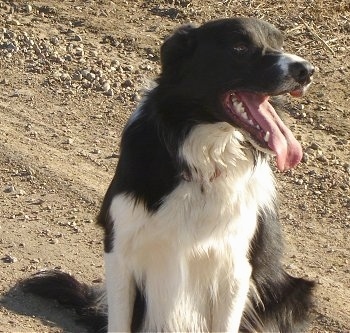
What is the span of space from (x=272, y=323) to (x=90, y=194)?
181cm

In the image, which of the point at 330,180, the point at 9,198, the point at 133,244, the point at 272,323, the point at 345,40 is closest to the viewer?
the point at 133,244

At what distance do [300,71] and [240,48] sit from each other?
37 cm

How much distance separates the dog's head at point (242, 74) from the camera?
4742 millimetres

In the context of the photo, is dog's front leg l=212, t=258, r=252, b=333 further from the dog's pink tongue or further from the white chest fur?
the dog's pink tongue

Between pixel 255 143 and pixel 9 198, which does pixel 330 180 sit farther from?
pixel 255 143

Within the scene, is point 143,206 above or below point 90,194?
above

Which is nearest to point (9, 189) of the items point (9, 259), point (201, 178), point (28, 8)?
point (9, 259)

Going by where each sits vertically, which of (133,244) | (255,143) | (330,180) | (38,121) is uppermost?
(255,143)

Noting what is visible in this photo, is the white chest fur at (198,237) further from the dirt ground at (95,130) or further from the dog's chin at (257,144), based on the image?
the dirt ground at (95,130)

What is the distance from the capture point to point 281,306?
5.73 metres

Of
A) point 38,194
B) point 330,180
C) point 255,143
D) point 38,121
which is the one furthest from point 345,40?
point 255,143

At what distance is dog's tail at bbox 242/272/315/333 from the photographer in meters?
5.62

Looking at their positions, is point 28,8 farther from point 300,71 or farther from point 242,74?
point 300,71

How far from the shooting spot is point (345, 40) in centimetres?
946
